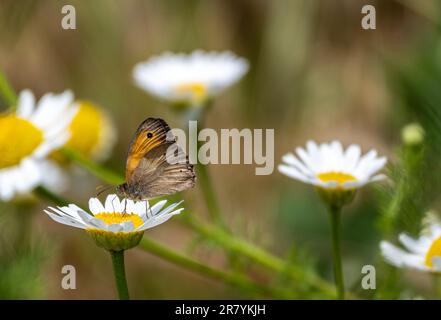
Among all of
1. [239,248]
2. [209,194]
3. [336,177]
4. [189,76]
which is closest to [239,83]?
[189,76]

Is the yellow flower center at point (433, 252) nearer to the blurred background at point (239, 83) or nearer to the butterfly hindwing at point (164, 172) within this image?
the butterfly hindwing at point (164, 172)

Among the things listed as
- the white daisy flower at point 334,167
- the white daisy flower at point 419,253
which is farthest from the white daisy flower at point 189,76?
the white daisy flower at point 419,253

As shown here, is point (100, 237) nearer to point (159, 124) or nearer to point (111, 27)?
point (159, 124)

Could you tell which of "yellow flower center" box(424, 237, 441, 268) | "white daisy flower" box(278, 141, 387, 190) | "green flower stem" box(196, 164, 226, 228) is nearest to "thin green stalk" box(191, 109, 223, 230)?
"green flower stem" box(196, 164, 226, 228)

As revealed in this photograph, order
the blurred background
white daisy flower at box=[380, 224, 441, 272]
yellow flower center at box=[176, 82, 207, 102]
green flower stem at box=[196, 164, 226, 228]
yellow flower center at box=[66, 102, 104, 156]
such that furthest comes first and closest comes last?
1. the blurred background
2. yellow flower center at box=[66, 102, 104, 156]
3. yellow flower center at box=[176, 82, 207, 102]
4. green flower stem at box=[196, 164, 226, 228]
5. white daisy flower at box=[380, 224, 441, 272]

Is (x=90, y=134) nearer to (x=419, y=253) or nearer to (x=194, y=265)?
(x=194, y=265)

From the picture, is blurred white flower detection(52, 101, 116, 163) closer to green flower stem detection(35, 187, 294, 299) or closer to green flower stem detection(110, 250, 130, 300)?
green flower stem detection(35, 187, 294, 299)
